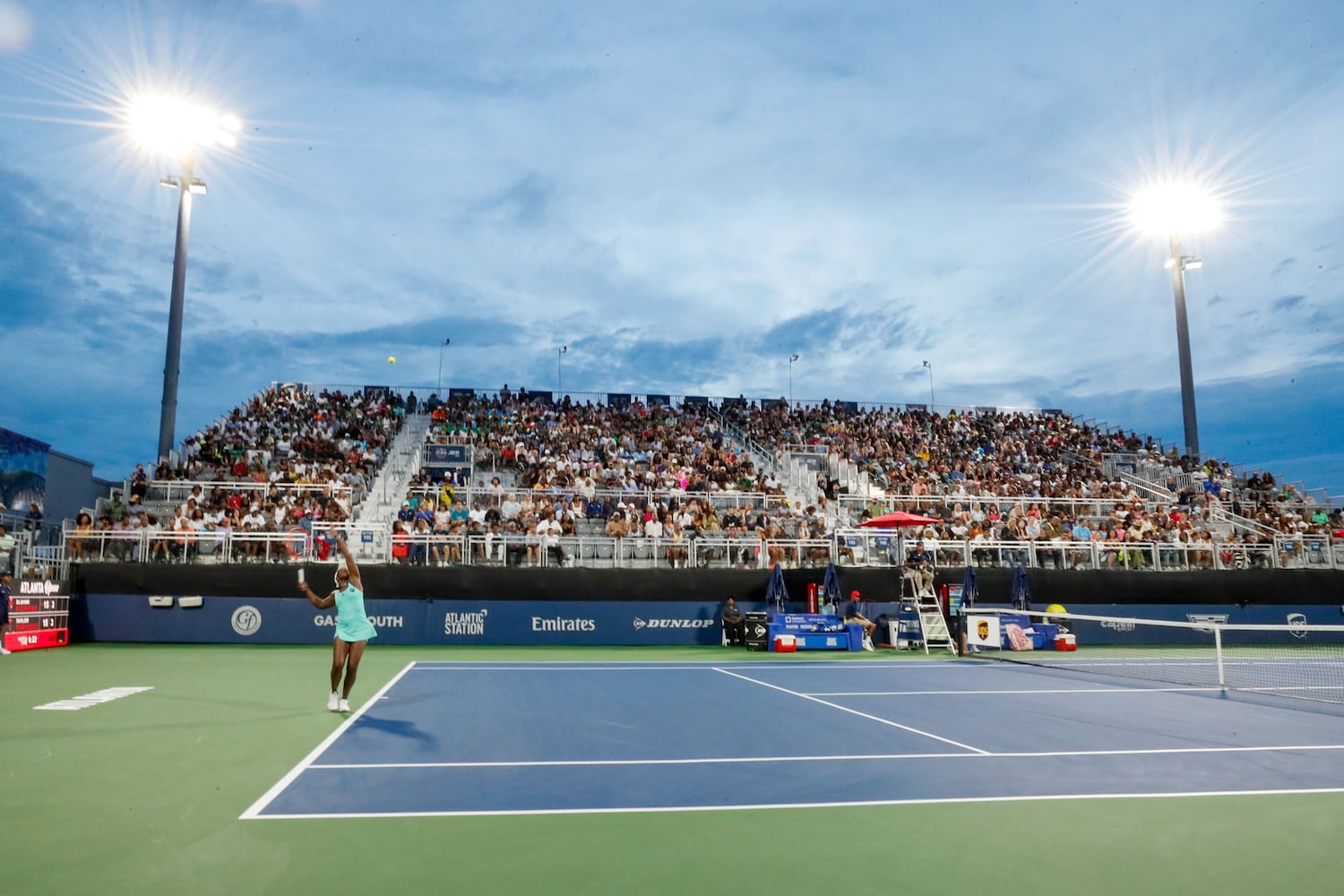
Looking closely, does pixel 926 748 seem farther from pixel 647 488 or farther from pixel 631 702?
pixel 647 488

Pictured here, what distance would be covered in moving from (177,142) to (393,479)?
13175mm

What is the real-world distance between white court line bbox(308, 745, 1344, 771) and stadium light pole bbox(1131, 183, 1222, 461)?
107 feet

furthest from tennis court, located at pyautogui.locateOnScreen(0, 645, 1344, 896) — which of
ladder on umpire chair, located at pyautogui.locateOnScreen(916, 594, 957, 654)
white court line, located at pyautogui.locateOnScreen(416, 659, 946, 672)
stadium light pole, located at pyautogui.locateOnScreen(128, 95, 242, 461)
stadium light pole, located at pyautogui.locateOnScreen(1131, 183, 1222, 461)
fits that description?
stadium light pole, located at pyautogui.locateOnScreen(1131, 183, 1222, 461)

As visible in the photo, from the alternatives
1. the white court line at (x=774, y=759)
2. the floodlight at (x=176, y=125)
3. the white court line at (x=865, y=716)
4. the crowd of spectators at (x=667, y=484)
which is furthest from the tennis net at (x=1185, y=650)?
the floodlight at (x=176, y=125)

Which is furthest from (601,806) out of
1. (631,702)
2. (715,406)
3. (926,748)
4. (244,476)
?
(715,406)

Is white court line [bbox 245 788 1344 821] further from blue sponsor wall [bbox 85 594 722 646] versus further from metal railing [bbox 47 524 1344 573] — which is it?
blue sponsor wall [bbox 85 594 722 646]

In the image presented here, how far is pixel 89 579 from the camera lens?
2142cm

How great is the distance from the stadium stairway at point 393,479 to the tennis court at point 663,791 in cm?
1212

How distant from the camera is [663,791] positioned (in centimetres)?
671

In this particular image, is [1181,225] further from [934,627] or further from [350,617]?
[350,617]

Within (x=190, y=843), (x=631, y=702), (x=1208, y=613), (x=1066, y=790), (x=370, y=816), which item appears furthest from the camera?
(x=1208, y=613)

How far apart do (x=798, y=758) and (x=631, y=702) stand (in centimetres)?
413

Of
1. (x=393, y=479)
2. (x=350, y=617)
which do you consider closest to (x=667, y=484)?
(x=393, y=479)

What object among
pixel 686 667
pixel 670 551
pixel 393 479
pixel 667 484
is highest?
pixel 393 479
